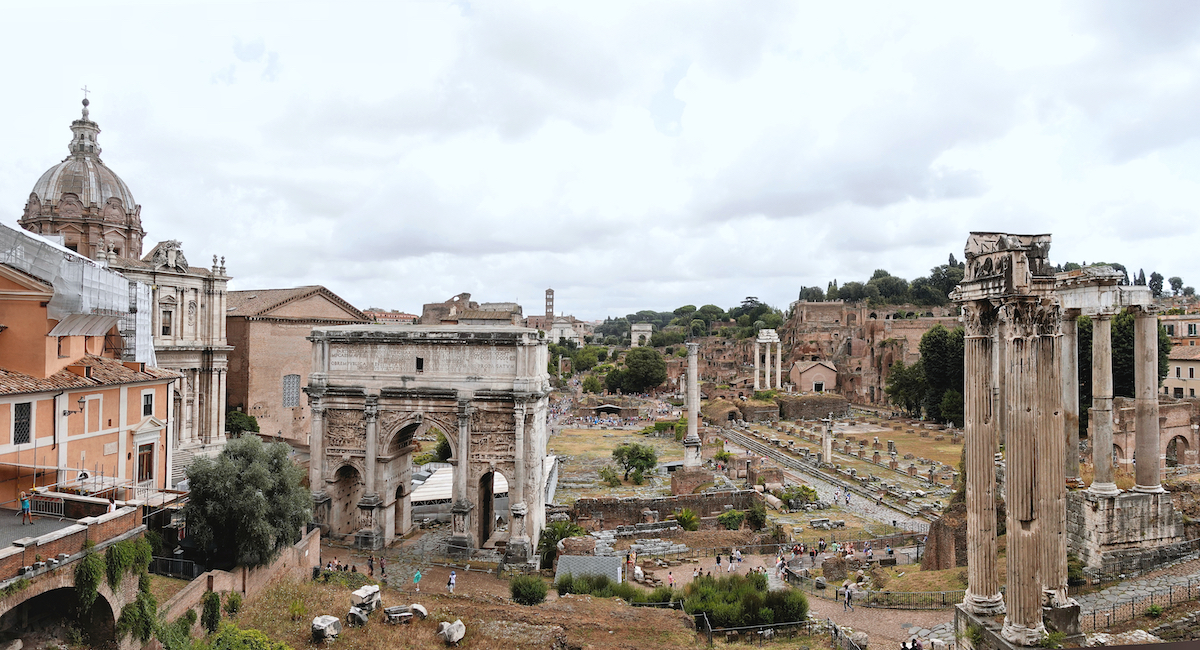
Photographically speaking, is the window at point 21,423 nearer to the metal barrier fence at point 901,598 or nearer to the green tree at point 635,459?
the metal barrier fence at point 901,598

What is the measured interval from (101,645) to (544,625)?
24.6ft

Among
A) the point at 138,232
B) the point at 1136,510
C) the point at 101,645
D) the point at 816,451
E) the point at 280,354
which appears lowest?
the point at 816,451

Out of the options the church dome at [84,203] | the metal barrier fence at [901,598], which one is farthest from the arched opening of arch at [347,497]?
the church dome at [84,203]

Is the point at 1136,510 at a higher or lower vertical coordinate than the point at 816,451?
higher

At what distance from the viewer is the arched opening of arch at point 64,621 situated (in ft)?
34.2

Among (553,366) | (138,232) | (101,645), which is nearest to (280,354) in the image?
(138,232)

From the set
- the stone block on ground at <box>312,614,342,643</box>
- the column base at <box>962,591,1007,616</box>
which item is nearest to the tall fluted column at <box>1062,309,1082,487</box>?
the column base at <box>962,591,1007,616</box>

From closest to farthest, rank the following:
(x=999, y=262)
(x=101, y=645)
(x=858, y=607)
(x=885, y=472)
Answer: (x=999, y=262)
(x=101, y=645)
(x=858, y=607)
(x=885, y=472)

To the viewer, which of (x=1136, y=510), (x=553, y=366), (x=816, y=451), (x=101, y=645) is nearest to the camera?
(x=101, y=645)

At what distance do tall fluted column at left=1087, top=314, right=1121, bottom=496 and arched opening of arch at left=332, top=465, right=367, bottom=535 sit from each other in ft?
64.2

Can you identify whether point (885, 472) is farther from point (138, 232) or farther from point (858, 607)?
point (138, 232)

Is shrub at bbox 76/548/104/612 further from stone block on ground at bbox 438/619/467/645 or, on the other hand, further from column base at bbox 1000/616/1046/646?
column base at bbox 1000/616/1046/646

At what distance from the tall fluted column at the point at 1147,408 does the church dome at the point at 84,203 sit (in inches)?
1389

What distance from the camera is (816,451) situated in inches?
1759
